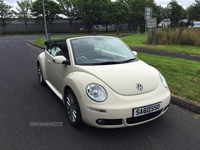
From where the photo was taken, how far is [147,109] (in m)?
2.80

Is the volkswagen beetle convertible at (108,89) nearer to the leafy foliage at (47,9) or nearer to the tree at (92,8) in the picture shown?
the tree at (92,8)

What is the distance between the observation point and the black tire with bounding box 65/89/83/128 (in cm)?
298

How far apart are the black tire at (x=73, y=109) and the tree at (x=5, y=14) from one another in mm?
43913

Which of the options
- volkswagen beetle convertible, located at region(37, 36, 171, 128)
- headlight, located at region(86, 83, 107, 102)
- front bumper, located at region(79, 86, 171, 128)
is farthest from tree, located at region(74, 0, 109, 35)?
front bumper, located at region(79, 86, 171, 128)

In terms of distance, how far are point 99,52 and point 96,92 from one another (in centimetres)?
128

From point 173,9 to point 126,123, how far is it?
43.6 m

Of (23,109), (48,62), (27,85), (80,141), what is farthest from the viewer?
(27,85)

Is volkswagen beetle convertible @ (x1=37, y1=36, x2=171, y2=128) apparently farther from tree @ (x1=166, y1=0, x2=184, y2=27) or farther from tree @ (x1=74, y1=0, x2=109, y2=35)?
tree @ (x1=166, y1=0, x2=184, y2=27)

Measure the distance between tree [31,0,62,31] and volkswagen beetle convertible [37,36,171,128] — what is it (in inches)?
1718

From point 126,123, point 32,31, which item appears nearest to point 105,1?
point 32,31

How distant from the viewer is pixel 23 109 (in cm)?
391

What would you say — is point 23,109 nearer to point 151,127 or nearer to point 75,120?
point 75,120

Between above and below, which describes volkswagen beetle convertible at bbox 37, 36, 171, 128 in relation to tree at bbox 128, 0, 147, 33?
below

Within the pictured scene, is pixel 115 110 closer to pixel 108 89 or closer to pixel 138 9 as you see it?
pixel 108 89
